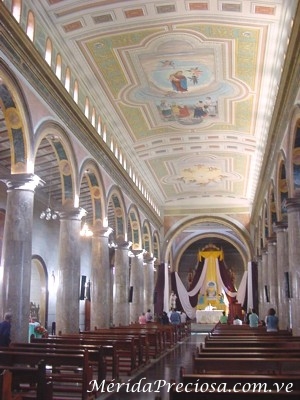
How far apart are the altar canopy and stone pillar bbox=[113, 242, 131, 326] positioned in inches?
604

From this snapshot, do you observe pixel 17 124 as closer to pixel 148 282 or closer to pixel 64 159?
pixel 64 159

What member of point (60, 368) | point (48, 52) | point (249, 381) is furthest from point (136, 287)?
point (249, 381)

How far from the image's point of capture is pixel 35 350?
25.6ft

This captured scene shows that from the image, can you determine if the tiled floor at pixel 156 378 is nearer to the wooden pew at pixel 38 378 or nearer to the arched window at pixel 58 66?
the wooden pew at pixel 38 378

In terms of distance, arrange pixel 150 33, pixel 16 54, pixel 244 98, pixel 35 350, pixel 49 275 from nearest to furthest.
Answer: pixel 35 350, pixel 16 54, pixel 150 33, pixel 244 98, pixel 49 275

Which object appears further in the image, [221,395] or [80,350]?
[80,350]

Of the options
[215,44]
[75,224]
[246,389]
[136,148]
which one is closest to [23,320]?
[75,224]

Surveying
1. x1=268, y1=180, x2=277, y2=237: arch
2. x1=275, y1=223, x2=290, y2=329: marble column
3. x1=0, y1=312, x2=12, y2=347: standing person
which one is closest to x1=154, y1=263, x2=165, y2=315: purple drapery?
x1=268, y1=180, x2=277, y2=237: arch

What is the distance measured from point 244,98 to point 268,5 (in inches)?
183

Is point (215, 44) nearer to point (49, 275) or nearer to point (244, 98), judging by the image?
point (244, 98)

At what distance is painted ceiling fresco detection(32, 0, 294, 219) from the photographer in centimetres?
1086

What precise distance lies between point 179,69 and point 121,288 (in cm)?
954

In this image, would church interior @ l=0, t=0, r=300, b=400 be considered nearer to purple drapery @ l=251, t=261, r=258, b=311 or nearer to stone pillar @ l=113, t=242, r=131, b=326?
stone pillar @ l=113, t=242, r=131, b=326

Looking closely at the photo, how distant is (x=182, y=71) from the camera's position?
13.6m
